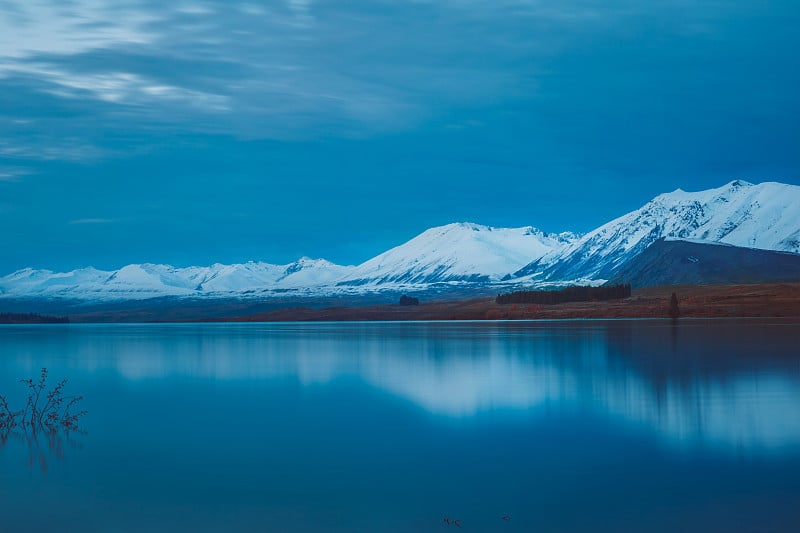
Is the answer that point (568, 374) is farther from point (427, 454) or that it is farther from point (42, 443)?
point (42, 443)

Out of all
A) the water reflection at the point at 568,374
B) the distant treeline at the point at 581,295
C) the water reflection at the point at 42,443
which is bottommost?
the water reflection at the point at 568,374

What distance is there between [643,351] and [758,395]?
23.5 metres

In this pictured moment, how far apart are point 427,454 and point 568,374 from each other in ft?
66.5

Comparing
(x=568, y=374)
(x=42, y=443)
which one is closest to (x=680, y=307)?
(x=568, y=374)

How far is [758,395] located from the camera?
94.1ft

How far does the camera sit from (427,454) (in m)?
19.7

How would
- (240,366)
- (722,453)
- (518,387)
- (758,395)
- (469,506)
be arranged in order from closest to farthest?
(469,506) < (722,453) < (758,395) < (518,387) < (240,366)

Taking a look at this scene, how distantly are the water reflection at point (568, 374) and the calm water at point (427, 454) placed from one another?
0.55ft

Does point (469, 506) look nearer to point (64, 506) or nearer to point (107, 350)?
point (64, 506)

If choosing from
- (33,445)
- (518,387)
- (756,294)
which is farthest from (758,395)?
(756,294)

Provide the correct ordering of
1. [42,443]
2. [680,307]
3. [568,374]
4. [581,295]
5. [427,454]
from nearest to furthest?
[427,454] → [42,443] → [568,374] → [680,307] → [581,295]

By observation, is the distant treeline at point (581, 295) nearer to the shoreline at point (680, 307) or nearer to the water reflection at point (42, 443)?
the shoreline at point (680, 307)

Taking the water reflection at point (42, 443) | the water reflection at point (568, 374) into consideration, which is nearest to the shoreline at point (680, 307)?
the water reflection at point (568, 374)

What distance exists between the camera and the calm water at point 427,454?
568 inches
